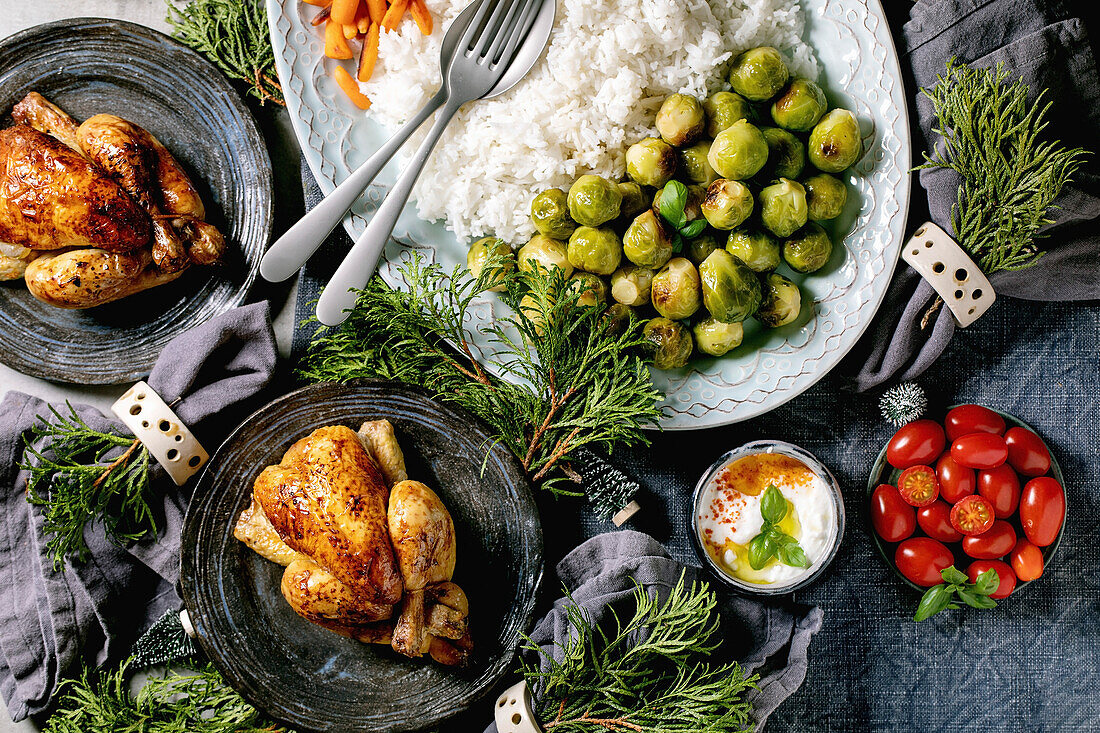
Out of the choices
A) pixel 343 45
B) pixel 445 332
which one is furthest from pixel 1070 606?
pixel 343 45

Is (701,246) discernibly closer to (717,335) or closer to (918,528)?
(717,335)

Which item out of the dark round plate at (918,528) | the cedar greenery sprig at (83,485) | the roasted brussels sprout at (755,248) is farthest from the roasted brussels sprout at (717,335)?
the cedar greenery sprig at (83,485)

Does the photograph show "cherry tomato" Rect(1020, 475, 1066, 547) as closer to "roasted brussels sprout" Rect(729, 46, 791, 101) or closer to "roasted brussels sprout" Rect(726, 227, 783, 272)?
"roasted brussels sprout" Rect(726, 227, 783, 272)

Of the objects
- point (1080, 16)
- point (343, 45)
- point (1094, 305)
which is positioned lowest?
point (1094, 305)

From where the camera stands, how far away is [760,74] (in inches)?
80.0

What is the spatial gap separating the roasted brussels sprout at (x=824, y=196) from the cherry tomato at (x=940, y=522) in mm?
925

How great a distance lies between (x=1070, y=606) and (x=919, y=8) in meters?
1.87

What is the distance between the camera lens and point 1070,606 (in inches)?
92.5

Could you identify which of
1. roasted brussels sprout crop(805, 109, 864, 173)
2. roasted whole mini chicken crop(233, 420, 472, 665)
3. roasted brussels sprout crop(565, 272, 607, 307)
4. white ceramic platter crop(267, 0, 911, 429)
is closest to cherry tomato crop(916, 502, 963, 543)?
white ceramic platter crop(267, 0, 911, 429)

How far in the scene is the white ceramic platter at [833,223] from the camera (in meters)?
2.11

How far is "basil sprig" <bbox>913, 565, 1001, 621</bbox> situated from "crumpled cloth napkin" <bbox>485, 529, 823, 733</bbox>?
31 cm

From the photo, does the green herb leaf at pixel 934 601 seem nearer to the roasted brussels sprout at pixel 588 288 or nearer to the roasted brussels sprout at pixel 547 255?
the roasted brussels sprout at pixel 588 288

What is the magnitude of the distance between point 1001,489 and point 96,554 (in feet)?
8.85

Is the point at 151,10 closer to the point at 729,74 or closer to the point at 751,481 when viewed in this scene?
the point at 729,74
